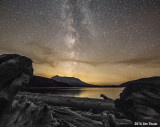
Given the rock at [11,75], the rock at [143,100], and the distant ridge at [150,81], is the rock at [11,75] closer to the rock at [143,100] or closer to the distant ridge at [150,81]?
the rock at [143,100]

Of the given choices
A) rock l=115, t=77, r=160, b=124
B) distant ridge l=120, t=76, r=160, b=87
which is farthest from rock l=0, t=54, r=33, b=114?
distant ridge l=120, t=76, r=160, b=87

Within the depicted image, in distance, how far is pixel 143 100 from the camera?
2.44 m

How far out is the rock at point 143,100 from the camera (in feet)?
7.55

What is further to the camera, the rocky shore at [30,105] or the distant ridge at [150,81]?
the distant ridge at [150,81]

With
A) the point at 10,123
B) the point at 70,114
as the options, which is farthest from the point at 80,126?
the point at 10,123

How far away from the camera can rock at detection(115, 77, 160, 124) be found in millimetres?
2303

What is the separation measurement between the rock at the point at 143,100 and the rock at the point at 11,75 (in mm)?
3208

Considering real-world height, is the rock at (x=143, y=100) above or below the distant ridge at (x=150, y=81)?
below

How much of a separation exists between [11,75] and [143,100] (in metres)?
3.71

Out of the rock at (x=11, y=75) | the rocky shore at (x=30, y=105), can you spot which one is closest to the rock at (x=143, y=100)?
the rocky shore at (x=30, y=105)

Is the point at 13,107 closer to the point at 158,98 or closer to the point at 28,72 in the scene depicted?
the point at 28,72

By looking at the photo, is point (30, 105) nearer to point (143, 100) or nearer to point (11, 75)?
point (11, 75)

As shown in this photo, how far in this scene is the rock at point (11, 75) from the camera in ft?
7.38

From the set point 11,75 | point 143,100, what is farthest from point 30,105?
point 143,100
